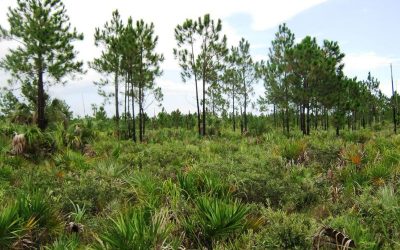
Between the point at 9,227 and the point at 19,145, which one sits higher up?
the point at 19,145

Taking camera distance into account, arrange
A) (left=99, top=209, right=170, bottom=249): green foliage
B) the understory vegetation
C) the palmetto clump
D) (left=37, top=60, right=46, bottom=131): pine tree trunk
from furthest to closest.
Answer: (left=37, top=60, right=46, bottom=131): pine tree trunk < the palmetto clump < the understory vegetation < (left=99, top=209, right=170, bottom=249): green foliage

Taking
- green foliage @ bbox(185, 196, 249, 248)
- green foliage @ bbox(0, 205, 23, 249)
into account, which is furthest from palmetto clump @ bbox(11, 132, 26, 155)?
green foliage @ bbox(185, 196, 249, 248)

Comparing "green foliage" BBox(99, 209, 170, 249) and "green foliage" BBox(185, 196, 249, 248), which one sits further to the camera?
"green foliage" BBox(185, 196, 249, 248)

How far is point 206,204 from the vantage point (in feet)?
22.2

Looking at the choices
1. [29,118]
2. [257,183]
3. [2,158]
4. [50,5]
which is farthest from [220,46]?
[257,183]

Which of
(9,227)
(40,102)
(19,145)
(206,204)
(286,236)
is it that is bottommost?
(286,236)

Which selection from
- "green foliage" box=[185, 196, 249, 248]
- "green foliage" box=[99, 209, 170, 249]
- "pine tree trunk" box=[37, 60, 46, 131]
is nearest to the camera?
"green foliage" box=[99, 209, 170, 249]

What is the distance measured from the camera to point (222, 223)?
6.56 metres

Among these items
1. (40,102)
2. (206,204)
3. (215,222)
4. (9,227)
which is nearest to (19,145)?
(9,227)

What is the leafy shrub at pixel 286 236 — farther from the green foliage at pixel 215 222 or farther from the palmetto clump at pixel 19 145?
the palmetto clump at pixel 19 145

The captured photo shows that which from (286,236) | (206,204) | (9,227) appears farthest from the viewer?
(206,204)

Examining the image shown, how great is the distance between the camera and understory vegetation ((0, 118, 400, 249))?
6.03 meters

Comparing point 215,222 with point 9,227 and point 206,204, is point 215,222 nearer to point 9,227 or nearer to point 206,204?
point 206,204

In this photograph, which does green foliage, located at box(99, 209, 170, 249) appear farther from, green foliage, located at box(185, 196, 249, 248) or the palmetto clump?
the palmetto clump
